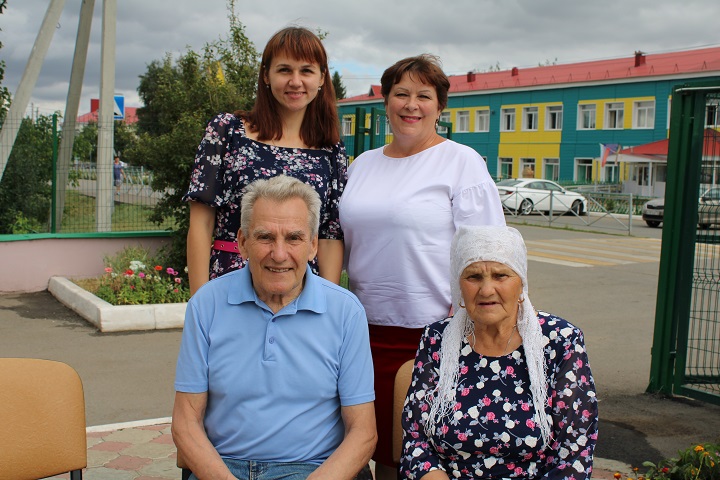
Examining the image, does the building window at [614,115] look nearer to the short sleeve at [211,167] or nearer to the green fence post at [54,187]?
the green fence post at [54,187]

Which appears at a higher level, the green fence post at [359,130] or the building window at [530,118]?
the building window at [530,118]

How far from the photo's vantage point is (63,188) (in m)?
9.64

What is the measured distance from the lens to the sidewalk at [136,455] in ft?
13.0

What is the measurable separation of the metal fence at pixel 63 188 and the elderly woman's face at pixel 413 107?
686 centimetres

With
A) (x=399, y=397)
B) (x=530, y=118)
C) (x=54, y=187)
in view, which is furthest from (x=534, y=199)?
(x=399, y=397)

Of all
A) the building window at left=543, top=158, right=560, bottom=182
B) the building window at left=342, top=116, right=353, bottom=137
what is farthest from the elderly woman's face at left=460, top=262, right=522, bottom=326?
the building window at left=543, top=158, right=560, bottom=182

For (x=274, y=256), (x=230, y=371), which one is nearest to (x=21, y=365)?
(x=230, y=371)

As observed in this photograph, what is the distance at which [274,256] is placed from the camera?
96.7 inches

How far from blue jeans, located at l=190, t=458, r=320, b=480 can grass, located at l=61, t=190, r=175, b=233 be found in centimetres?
724

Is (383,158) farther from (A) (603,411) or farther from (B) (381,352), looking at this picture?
(A) (603,411)

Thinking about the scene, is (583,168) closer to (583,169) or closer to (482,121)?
(583,169)

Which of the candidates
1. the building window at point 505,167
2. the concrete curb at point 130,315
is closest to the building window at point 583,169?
the building window at point 505,167

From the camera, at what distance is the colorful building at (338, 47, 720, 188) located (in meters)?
37.5

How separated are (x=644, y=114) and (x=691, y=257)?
35.4 meters
